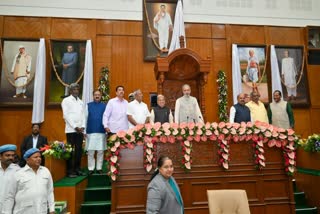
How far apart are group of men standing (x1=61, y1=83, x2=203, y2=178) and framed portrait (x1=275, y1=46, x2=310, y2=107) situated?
4.79 meters

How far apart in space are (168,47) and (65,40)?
9.56ft

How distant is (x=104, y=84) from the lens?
748cm

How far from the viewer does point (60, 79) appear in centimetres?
755

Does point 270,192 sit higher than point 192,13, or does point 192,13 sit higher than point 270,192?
point 192,13

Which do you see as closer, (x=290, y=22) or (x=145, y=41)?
(x=145, y=41)

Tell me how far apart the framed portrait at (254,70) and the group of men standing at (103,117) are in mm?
3976

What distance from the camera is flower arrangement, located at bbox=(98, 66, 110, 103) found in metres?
7.39

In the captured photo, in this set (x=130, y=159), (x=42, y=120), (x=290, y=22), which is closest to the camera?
(x=130, y=159)

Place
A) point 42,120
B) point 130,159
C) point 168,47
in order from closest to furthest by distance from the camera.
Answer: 1. point 130,159
2. point 42,120
3. point 168,47

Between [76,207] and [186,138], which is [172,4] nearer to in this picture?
[186,138]

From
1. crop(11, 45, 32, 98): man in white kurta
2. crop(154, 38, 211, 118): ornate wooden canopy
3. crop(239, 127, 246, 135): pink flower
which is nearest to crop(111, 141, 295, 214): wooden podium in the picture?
crop(239, 127, 246, 135): pink flower

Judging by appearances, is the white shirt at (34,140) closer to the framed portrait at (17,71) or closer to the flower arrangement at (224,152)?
the framed portrait at (17,71)

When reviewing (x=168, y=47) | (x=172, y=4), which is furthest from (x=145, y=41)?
(x=172, y=4)

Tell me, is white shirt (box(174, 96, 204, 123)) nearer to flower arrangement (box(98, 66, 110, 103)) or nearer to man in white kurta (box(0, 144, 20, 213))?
man in white kurta (box(0, 144, 20, 213))
